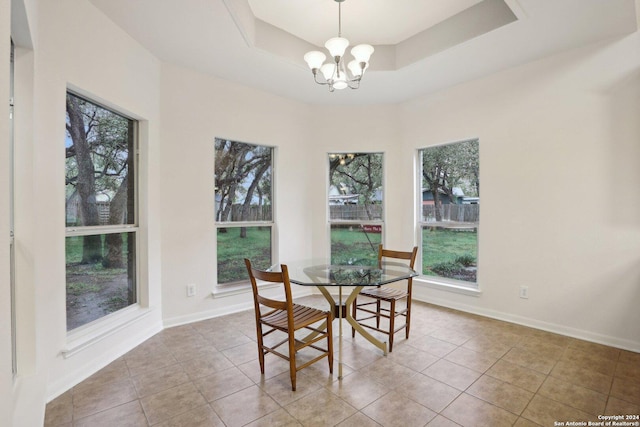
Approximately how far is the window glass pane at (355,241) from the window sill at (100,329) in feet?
8.19

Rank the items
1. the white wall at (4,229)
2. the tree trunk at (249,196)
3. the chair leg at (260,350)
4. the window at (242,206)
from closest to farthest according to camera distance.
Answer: the white wall at (4,229) → the chair leg at (260,350) → the window at (242,206) → the tree trunk at (249,196)

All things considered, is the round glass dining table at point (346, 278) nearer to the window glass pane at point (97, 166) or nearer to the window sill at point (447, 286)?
the window sill at point (447, 286)

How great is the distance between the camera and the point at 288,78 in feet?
11.8

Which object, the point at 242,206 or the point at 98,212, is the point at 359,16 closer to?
the point at 242,206

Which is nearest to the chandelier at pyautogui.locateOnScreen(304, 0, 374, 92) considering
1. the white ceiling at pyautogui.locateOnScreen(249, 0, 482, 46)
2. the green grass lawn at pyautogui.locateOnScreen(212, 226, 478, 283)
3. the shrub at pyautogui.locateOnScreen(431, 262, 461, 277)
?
the white ceiling at pyautogui.locateOnScreen(249, 0, 482, 46)

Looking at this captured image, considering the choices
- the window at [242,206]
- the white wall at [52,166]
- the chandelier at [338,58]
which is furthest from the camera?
the window at [242,206]

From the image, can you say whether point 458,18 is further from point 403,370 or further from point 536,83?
point 403,370

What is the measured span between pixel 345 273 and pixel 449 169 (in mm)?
2249

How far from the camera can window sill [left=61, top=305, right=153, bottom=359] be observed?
7.42 feet

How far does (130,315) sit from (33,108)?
182 centimetres

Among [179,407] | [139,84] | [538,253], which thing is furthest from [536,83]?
[179,407]

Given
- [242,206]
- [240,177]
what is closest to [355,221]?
[242,206]

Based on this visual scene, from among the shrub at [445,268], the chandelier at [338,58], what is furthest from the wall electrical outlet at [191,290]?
the shrub at [445,268]

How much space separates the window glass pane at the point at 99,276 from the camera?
7.75ft
